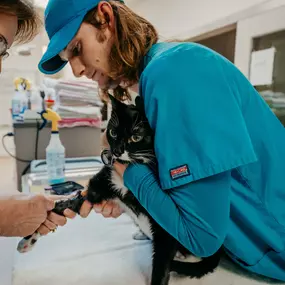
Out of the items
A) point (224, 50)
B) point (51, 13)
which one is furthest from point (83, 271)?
point (224, 50)

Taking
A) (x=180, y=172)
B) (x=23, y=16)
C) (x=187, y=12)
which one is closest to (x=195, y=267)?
(x=180, y=172)

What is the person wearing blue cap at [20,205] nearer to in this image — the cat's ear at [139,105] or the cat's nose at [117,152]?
the cat's nose at [117,152]

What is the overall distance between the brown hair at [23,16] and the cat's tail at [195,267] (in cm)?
79

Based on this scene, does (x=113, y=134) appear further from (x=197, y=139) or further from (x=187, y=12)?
(x=187, y=12)

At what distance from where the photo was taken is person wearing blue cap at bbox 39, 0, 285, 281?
52 centimetres

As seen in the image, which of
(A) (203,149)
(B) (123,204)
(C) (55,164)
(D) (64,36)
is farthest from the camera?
(C) (55,164)

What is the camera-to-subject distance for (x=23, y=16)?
76 cm

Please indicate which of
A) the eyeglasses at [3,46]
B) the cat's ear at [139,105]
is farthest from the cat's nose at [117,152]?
the eyeglasses at [3,46]

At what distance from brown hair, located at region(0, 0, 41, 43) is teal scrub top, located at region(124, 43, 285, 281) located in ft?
1.38

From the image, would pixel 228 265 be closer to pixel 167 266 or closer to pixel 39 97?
pixel 167 266

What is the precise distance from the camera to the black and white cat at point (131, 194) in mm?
668

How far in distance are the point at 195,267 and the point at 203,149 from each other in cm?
36

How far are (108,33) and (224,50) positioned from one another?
6.35 ft

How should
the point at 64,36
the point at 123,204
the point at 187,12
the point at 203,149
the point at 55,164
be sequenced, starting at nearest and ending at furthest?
the point at 203,149, the point at 64,36, the point at 123,204, the point at 55,164, the point at 187,12
